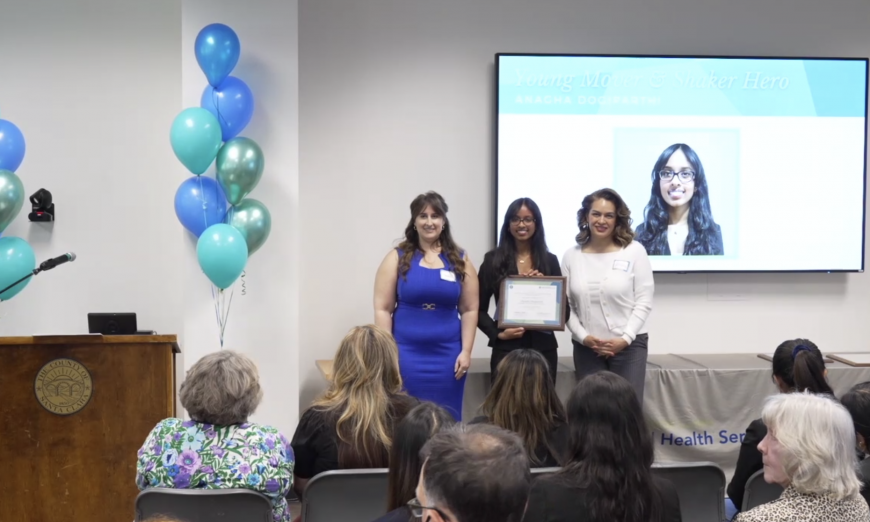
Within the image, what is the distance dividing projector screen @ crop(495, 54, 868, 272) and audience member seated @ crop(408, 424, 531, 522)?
379cm

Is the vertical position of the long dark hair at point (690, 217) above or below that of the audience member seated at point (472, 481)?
above

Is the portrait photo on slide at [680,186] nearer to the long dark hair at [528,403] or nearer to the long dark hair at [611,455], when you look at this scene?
the long dark hair at [528,403]

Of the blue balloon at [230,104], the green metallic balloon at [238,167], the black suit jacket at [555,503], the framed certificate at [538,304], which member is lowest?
the black suit jacket at [555,503]

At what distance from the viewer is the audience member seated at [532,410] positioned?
2.71 meters

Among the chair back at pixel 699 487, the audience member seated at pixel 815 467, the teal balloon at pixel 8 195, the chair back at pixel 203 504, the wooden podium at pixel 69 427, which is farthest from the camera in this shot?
the teal balloon at pixel 8 195

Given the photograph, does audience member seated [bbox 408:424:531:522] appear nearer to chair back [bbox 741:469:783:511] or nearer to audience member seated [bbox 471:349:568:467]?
audience member seated [bbox 471:349:568:467]

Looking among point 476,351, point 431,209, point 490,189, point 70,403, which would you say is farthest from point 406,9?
point 70,403

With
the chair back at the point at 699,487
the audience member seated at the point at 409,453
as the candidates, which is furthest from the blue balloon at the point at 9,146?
the chair back at the point at 699,487

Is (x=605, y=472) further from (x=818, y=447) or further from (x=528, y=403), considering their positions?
(x=528, y=403)

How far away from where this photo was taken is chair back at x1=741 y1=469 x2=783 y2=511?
2.64 meters

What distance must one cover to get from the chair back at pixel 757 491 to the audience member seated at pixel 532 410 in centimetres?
59

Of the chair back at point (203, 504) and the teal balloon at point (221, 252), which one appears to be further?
the teal balloon at point (221, 252)

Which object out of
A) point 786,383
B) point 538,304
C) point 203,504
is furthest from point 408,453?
point 538,304

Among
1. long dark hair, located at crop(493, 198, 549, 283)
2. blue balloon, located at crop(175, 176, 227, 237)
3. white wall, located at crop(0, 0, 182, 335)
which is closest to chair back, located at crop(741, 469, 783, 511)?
long dark hair, located at crop(493, 198, 549, 283)
